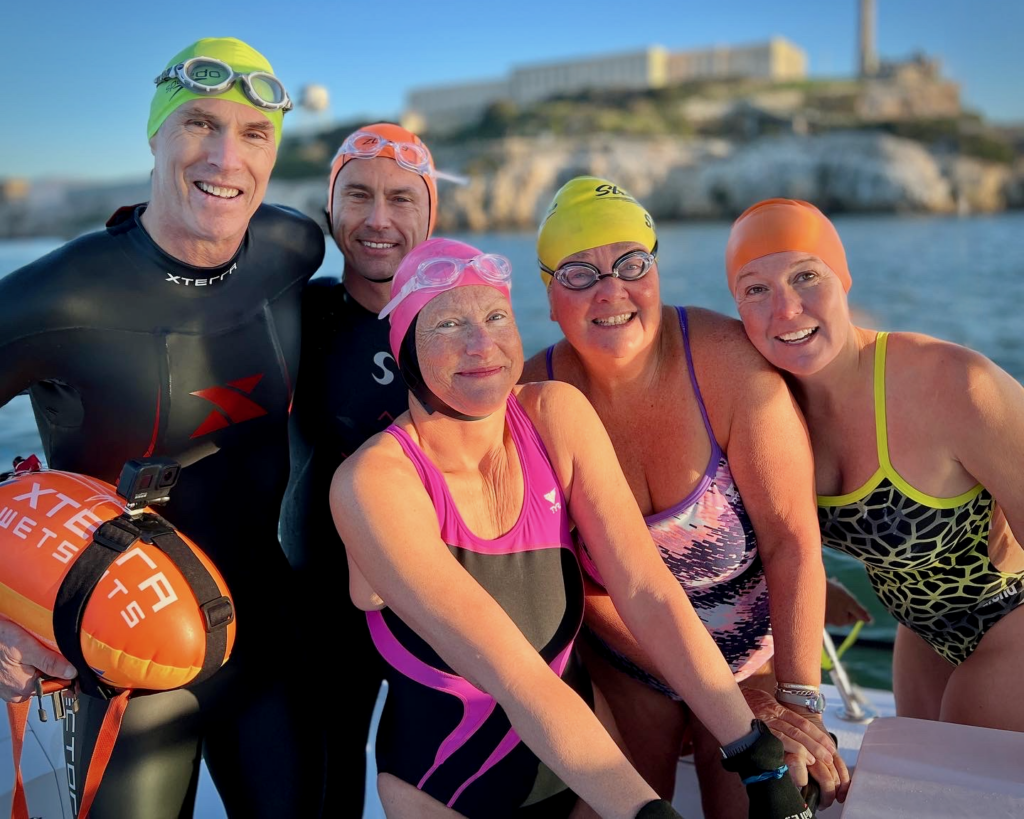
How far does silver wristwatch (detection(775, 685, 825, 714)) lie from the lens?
2189 millimetres

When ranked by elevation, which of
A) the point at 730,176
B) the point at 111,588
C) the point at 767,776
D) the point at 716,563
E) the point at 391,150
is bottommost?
the point at 767,776

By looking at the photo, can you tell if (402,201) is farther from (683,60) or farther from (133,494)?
(683,60)

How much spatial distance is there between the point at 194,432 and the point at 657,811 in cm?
Result: 149

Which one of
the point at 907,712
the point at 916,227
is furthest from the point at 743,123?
the point at 907,712

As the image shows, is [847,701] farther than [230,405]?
Yes

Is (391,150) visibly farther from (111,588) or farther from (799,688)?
(799,688)

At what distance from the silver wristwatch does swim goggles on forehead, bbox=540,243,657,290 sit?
115 cm

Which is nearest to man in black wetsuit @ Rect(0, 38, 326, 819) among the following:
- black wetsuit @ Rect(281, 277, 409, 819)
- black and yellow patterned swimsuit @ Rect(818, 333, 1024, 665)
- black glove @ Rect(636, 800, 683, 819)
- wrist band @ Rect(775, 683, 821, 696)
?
black wetsuit @ Rect(281, 277, 409, 819)

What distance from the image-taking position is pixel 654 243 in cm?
240

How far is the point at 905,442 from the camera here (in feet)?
7.46

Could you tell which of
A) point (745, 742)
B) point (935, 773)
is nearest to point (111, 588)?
point (745, 742)

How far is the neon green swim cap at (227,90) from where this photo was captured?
7.41 ft

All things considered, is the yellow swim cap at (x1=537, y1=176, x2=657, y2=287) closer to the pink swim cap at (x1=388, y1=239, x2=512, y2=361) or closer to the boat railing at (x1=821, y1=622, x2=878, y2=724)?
the pink swim cap at (x1=388, y1=239, x2=512, y2=361)

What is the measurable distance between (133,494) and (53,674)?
434mm
